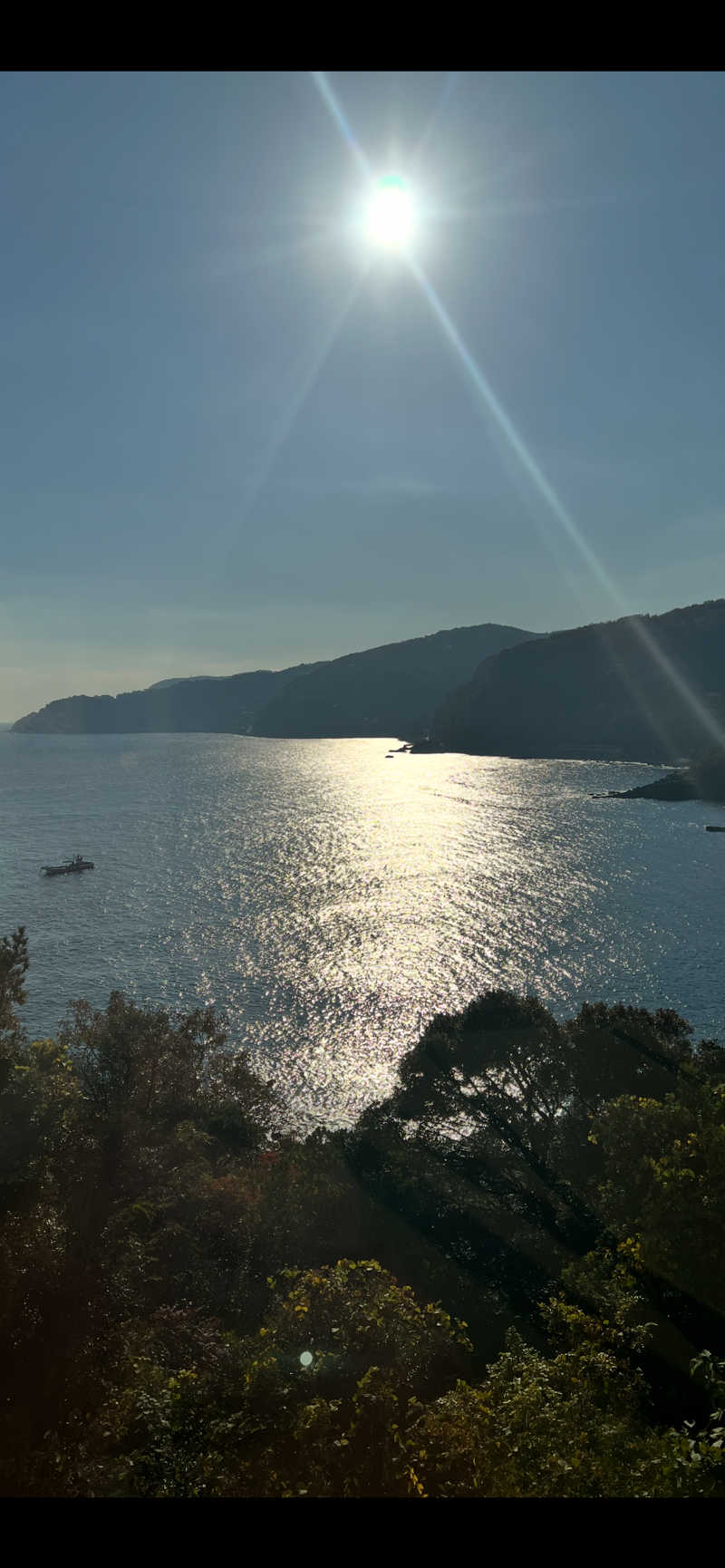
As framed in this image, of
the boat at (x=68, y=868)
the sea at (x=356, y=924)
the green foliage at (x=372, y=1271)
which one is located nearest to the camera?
the green foliage at (x=372, y=1271)

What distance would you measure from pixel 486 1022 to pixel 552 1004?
2888 centimetres

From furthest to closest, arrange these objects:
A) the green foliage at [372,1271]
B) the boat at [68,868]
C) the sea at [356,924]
Answer: the boat at [68,868]
the sea at [356,924]
the green foliage at [372,1271]

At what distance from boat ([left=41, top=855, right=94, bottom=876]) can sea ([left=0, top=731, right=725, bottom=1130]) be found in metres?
1.83

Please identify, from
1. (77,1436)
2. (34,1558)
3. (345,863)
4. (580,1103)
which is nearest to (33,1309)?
(77,1436)

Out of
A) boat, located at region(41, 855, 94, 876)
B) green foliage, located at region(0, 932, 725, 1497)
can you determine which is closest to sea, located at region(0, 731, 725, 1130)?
boat, located at region(41, 855, 94, 876)

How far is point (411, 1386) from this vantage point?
47.3 ft

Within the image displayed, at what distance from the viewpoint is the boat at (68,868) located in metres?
124

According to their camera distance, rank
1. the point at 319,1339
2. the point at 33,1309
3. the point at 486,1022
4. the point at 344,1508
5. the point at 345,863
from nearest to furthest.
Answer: the point at 344,1508, the point at 319,1339, the point at 33,1309, the point at 486,1022, the point at 345,863

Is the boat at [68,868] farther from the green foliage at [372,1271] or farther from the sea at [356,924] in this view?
the green foliage at [372,1271]

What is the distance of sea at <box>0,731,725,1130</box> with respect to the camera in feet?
236

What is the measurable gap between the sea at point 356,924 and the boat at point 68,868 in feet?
5.99

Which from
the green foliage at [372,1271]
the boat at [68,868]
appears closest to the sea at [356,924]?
the boat at [68,868]
